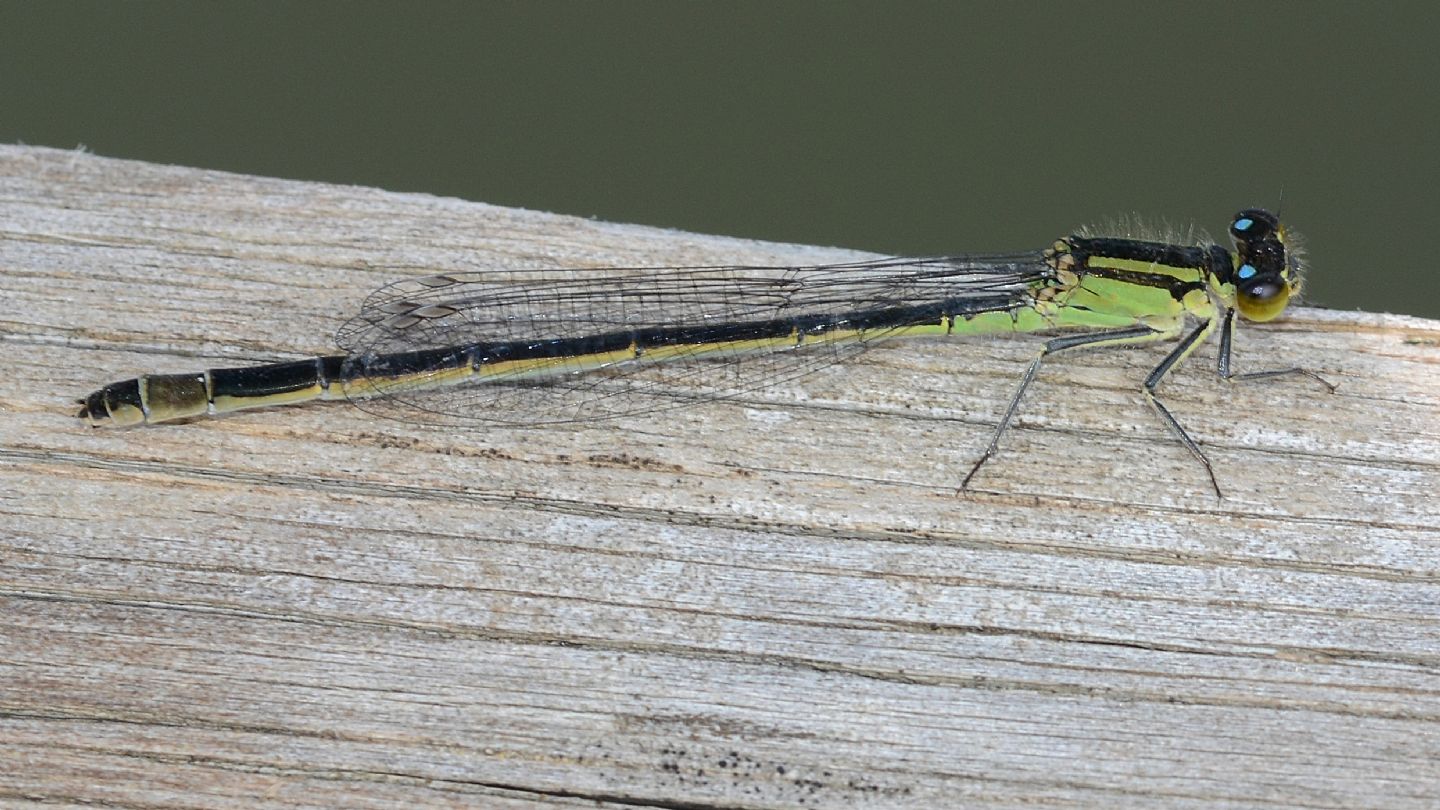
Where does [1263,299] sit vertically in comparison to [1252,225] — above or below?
below

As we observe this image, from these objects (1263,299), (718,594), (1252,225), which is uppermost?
(1252,225)

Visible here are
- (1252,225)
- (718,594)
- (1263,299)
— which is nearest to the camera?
(718,594)

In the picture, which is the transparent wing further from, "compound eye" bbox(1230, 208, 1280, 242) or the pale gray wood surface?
"compound eye" bbox(1230, 208, 1280, 242)

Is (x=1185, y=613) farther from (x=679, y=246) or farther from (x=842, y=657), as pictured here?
(x=679, y=246)

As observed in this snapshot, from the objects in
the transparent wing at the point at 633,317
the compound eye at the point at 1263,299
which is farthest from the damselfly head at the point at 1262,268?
the transparent wing at the point at 633,317

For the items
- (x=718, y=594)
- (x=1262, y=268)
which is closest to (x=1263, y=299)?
(x=1262, y=268)

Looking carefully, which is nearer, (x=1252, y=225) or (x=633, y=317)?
(x=633, y=317)

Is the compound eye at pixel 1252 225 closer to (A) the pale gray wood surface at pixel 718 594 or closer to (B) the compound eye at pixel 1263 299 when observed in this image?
(B) the compound eye at pixel 1263 299

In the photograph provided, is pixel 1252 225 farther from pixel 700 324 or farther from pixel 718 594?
pixel 718 594
